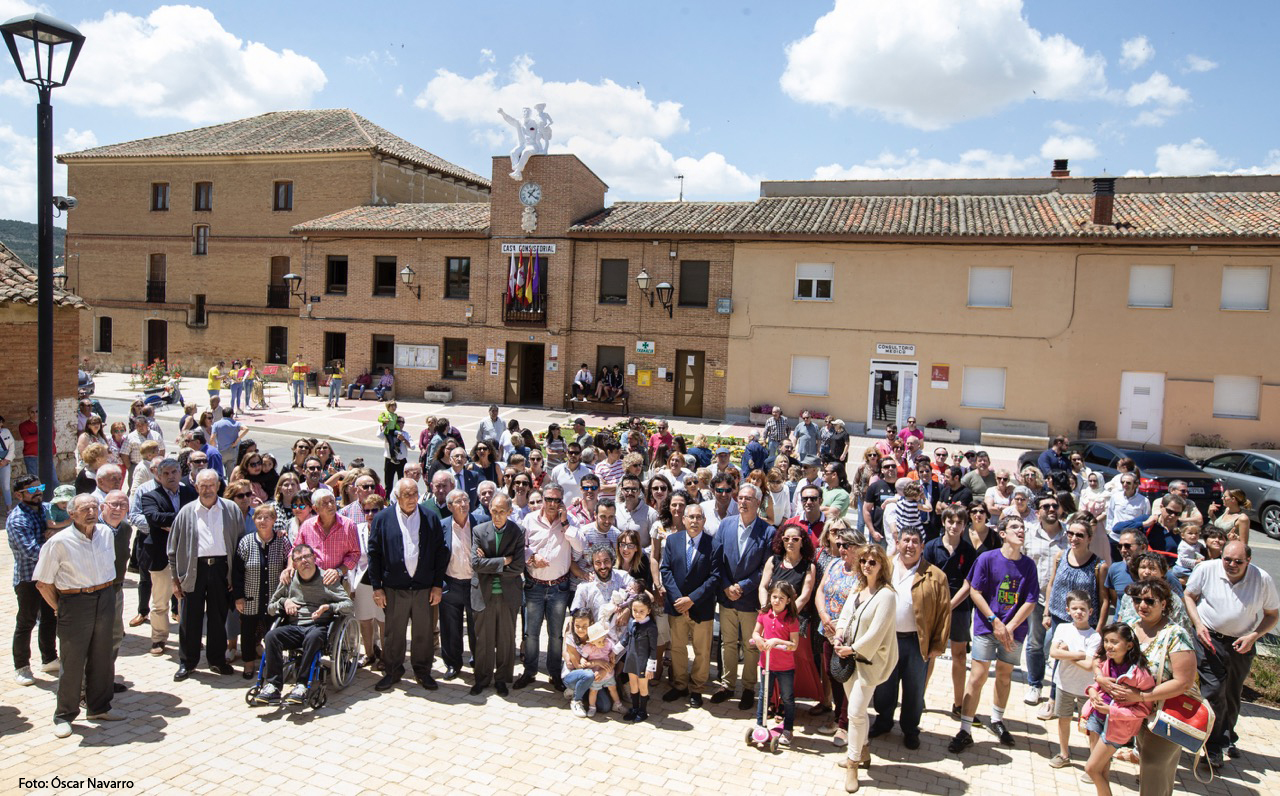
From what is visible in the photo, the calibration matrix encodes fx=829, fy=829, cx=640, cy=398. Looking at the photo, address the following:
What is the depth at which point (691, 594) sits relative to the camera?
22.7 ft

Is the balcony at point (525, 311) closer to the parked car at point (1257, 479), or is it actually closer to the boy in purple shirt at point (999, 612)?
the parked car at point (1257, 479)

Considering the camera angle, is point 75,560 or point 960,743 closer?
point 75,560

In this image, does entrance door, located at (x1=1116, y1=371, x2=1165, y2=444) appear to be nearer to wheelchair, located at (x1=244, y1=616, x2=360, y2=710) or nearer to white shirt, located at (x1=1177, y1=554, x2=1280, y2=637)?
white shirt, located at (x1=1177, y1=554, x2=1280, y2=637)

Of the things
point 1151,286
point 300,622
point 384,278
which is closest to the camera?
point 300,622

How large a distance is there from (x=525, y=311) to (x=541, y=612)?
20.3m

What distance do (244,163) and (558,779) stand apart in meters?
35.5

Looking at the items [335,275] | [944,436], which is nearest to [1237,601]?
[944,436]

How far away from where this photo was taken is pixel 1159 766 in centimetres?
498

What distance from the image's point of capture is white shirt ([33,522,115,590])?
5.86m

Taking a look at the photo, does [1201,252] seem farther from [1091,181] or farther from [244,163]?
[244,163]

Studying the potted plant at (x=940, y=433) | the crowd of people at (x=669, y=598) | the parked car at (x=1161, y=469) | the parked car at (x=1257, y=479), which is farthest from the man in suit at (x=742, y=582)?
the potted plant at (x=940, y=433)

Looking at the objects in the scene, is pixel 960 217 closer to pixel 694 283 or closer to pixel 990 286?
pixel 990 286

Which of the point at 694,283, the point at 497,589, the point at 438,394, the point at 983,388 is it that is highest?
the point at 694,283

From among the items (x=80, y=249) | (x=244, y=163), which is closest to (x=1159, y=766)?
(x=244, y=163)
